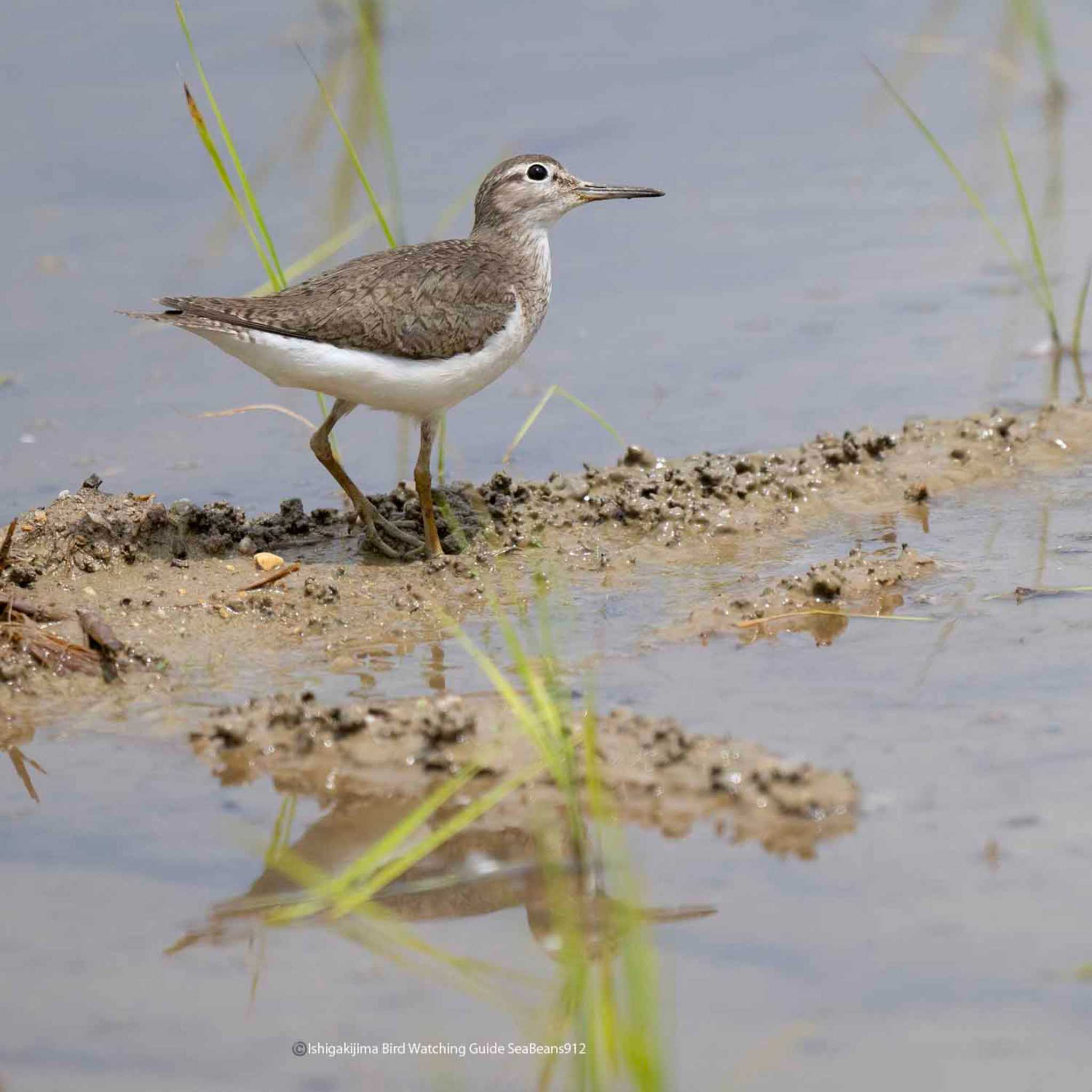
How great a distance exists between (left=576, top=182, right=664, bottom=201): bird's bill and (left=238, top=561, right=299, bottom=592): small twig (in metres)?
2.41

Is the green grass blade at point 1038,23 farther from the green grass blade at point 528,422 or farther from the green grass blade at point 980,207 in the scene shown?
the green grass blade at point 528,422

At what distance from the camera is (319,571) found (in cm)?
651

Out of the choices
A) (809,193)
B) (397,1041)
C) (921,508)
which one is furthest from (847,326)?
(397,1041)

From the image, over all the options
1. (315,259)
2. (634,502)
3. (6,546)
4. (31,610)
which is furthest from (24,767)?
(315,259)

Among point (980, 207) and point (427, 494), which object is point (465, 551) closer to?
point (427, 494)

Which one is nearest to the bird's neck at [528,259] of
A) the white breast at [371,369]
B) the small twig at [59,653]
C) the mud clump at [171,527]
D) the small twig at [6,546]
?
the white breast at [371,369]

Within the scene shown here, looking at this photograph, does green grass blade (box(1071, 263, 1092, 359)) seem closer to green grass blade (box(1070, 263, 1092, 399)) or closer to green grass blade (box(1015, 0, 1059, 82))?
green grass blade (box(1070, 263, 1092, 399))

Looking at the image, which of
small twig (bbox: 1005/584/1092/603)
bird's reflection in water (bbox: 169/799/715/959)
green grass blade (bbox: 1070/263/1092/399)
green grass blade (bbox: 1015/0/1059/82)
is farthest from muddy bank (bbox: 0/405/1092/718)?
green grass blade (bbox: 1015/0/1059/82)

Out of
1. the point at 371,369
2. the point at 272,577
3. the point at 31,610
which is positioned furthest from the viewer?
the point at 371,369

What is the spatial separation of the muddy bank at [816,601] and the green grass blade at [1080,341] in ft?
7.78

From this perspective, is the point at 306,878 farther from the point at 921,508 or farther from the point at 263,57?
the point at 263,57

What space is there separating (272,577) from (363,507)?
2.18 ft

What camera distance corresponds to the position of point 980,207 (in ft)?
25.3

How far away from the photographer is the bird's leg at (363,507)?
22.2 feet
